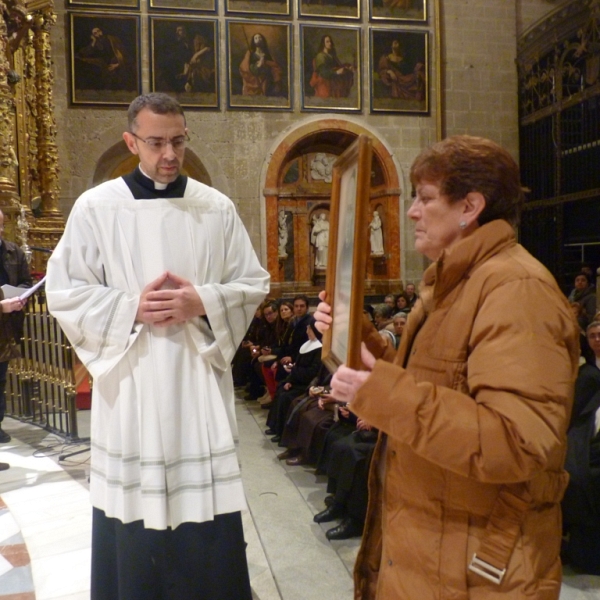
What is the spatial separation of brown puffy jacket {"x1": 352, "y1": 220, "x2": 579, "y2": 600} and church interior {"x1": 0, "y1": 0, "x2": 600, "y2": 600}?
23.8 feet

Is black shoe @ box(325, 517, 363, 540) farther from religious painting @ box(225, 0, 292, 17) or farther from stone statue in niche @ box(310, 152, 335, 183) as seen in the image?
religious painting @ box(225, 0, 292, 17)

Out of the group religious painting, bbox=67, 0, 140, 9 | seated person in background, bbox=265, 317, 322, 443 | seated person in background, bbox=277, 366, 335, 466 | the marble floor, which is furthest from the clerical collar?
religious painting, bbox=67, 0, 140, 9

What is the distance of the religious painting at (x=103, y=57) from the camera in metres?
10.6

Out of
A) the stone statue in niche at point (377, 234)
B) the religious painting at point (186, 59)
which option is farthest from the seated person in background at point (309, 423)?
the religious painting at point (186, 59)

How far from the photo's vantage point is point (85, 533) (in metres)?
3.22

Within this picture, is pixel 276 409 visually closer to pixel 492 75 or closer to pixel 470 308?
pixel 470 308

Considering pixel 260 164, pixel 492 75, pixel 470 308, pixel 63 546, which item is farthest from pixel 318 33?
pixel 470 308

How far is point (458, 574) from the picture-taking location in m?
1.20

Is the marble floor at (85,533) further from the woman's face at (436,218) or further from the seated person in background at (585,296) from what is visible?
the seated person in background at (585,296)

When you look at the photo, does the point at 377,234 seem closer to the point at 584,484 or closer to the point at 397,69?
the point at 397,69

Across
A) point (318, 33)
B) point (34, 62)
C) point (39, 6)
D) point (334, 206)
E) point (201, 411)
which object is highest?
point (318, 33)

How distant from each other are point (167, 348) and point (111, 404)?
0.25 meters

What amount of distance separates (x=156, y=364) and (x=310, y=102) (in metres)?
10.4

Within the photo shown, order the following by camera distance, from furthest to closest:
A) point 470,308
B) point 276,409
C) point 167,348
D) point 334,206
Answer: point 276,409 → point 167,348 → point 334,206 → point 470,308
